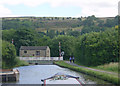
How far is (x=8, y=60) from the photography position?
47.8 metres

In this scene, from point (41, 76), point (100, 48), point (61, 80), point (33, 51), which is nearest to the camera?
point (61, 80)

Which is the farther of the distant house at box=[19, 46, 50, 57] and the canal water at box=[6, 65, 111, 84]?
the distant house at box=[19, 46, 50, 57]

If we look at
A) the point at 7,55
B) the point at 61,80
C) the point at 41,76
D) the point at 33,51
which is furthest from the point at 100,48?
the point at 33,51

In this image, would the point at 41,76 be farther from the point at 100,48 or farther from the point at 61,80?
the point at 61,80

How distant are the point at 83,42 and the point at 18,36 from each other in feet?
155

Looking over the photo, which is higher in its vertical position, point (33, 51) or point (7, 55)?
point (7, 55)

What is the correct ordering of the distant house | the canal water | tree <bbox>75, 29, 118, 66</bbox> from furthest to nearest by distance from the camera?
the distant house, tree <bbox>75, 29, 118, 66</bbox>, the canal water

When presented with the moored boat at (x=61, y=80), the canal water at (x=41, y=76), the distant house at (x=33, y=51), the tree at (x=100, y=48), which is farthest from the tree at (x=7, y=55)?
the distant house at (x=33, y=51)

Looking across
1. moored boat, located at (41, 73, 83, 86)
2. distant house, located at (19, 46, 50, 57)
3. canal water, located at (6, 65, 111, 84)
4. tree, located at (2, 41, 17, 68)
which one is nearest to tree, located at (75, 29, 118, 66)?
canal water, located at (6, 65, 111, 84)

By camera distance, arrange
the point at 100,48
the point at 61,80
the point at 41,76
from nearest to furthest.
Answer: the point at 61,80 < the point at 41,76 < the point at 100,48

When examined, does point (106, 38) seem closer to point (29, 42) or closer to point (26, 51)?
point (26, 51)

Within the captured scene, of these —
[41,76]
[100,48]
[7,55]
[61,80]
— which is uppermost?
[100,48]

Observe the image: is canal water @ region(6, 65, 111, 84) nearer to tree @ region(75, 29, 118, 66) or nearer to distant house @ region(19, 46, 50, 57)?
tree @ region(75, 29, 118, 66)

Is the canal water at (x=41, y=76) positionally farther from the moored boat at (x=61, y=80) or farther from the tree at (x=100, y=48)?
the tree at (x=100, y=48)
